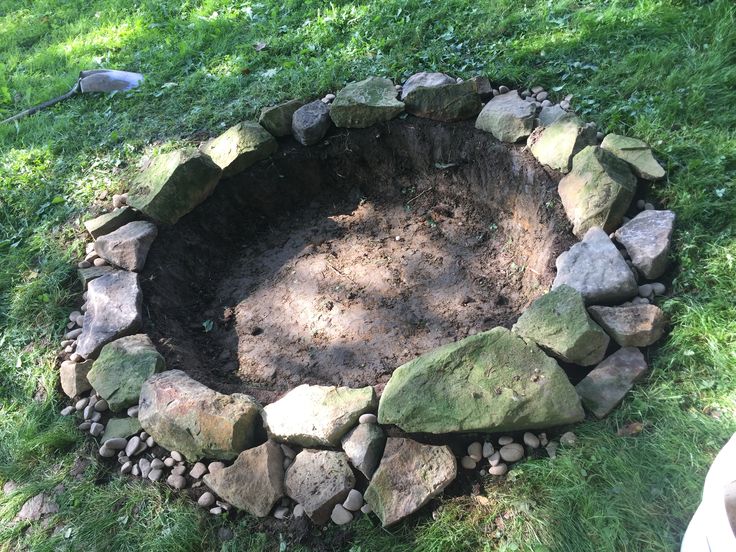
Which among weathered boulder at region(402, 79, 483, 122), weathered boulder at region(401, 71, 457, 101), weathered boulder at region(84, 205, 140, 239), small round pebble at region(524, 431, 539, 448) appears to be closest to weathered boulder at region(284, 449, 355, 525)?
small round pebble at region(524, 431, 539, 448)

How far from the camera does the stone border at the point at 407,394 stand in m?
1.95

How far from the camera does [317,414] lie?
6.95 ft

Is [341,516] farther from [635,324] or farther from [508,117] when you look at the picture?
[508,117]

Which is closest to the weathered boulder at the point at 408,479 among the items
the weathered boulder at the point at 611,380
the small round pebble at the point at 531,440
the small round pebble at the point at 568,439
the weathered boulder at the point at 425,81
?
the small round pebble at the point at 531,440

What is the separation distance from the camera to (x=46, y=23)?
5668 mm

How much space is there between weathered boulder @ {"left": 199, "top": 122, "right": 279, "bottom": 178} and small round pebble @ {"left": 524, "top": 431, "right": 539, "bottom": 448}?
2.31 meters

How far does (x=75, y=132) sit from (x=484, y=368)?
3498 millimetres

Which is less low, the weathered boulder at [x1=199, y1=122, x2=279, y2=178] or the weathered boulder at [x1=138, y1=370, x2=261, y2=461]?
the weathered boulder at [x1=199, y1=122, x2=279, y2=178]

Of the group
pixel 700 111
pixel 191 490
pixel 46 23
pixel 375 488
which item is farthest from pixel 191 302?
pixel 46 23

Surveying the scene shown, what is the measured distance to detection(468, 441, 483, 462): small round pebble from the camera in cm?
197

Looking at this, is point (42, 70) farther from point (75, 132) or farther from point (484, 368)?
point (484, 368)

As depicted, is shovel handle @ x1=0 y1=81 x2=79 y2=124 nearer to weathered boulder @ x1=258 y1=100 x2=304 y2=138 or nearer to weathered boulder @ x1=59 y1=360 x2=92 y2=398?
weathered boulder @ x1=258 y1=100 x2=304 y2=138

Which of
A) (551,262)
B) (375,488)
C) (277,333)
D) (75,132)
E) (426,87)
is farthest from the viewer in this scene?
(75,132)

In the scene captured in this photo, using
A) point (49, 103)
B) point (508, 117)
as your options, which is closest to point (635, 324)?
point (508, 117)
